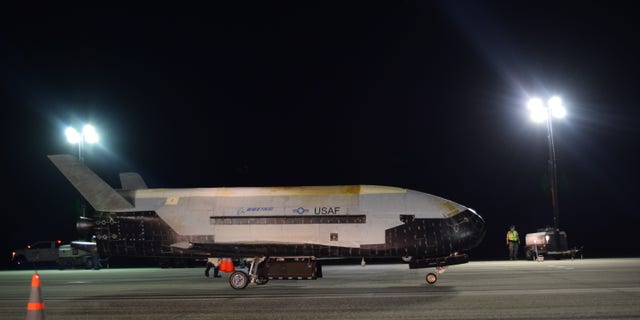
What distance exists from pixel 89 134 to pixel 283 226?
21.4 metres

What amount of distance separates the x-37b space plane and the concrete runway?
1.03m

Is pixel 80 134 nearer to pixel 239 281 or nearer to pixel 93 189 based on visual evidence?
pixel 93 189

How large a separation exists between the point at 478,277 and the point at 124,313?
12782mm

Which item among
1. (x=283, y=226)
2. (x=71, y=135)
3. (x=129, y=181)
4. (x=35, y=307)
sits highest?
(x=71, y=135)

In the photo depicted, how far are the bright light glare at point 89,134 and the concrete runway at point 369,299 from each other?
15.6m

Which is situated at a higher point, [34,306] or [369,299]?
[34,306]

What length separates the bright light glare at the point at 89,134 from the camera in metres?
36.6

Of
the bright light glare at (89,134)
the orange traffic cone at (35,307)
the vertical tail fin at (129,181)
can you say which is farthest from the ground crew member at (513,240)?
the orange traffic cone at (35,307)

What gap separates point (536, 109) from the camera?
37.7 metres

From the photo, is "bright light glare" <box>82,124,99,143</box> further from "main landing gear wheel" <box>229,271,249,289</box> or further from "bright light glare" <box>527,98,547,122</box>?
"bright light glare" <box>527,98,547,122</box>

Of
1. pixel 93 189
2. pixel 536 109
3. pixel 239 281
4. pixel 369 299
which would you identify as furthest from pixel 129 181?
pixel 536 109

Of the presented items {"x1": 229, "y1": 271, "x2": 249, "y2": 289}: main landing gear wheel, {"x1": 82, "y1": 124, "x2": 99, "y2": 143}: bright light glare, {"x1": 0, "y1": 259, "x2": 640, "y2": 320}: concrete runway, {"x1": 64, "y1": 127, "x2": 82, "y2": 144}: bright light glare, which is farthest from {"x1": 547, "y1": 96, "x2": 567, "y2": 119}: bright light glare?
{"x1": 64, "y1": 127, "x2": 82, "y2": 144}: bright light glare

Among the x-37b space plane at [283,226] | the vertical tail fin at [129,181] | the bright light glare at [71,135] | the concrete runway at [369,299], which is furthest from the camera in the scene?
the bright light glare at [71,135]

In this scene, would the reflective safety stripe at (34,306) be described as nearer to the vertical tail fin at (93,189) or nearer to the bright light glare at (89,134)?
the vertical tail fin at (93,189)
